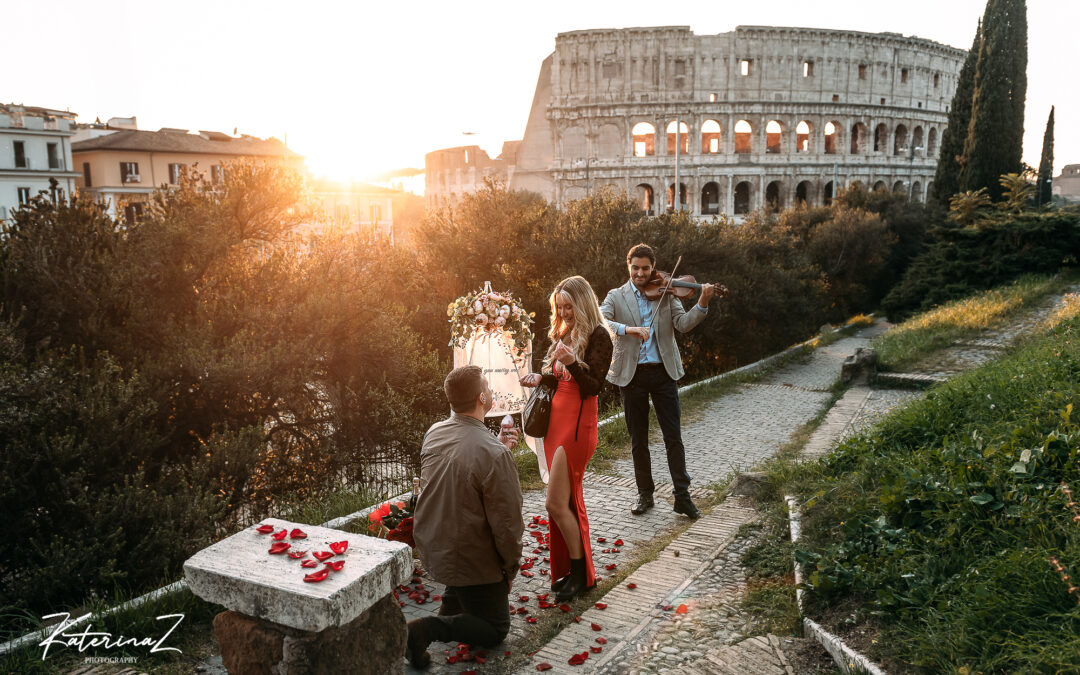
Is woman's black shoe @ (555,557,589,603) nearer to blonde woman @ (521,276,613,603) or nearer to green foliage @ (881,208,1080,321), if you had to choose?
blonde woman @ (521,276,613,603)

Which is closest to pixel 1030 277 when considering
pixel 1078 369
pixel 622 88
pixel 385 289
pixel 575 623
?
pixel 1078 369

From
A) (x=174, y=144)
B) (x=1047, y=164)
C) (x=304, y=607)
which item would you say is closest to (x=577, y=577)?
(x=304, y=607)

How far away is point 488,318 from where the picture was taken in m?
6.46

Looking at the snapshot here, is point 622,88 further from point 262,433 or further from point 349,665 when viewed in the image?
point 349,665

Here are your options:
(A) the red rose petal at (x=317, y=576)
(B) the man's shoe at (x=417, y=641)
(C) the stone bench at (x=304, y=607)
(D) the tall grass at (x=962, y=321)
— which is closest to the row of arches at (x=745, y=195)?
(D) the tall grass at (x=962, y=321)

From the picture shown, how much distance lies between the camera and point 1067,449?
3865mm

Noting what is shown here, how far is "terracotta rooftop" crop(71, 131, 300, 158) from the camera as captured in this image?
3819 centimetres

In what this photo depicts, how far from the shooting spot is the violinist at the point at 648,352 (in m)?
5.30

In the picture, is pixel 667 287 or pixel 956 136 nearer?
pixel 667 287

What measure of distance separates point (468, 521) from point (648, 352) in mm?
2250

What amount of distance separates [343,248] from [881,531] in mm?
8849

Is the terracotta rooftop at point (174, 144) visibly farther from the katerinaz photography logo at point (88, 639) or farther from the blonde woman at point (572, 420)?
the katerinaz photography logo at point (88, 639)

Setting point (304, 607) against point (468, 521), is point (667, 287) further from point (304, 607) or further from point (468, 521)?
point (304, 607)

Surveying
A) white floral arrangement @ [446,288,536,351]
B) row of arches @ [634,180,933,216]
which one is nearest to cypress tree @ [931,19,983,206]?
row of arches @ [634,180,933,216]
